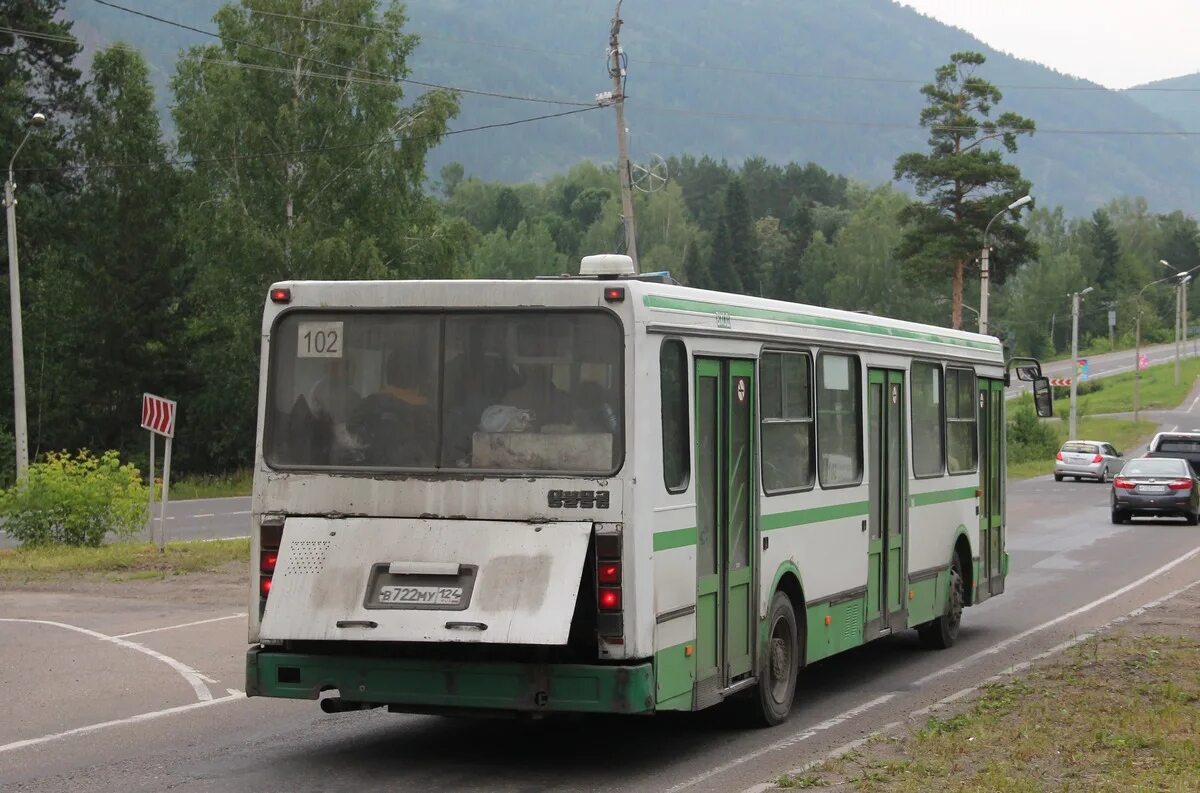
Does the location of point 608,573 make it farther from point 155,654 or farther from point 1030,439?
point 1030,439

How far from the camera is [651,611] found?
8.96 meters

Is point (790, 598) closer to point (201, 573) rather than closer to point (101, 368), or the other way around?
point (201, 573)

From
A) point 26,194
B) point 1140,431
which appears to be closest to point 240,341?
point 26,194

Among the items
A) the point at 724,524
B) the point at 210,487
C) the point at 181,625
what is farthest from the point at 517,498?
the point at 210,487

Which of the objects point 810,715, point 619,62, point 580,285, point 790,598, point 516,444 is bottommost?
point 810,715

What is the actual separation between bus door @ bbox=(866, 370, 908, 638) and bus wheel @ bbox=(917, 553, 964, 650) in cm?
160

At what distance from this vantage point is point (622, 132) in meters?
29.8

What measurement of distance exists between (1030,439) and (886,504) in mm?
68467

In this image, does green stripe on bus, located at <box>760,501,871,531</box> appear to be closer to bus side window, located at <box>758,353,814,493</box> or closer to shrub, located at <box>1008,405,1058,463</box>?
bus side window, located at <box>758,353,814,493</box>

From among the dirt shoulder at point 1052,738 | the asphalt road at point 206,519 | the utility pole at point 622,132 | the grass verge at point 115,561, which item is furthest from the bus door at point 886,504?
the asphalt road at point 206,519

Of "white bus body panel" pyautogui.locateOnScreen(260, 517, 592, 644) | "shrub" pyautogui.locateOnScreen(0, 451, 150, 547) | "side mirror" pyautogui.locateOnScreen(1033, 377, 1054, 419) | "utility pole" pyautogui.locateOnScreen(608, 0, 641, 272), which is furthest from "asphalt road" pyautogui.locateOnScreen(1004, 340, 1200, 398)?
"white bus body panel" pyautogui.locateOnScreen(260, 517, 592, 644)

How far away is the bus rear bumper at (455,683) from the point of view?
8.78 meters

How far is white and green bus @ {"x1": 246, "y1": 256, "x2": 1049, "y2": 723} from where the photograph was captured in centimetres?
884

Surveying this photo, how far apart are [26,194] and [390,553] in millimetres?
52575
